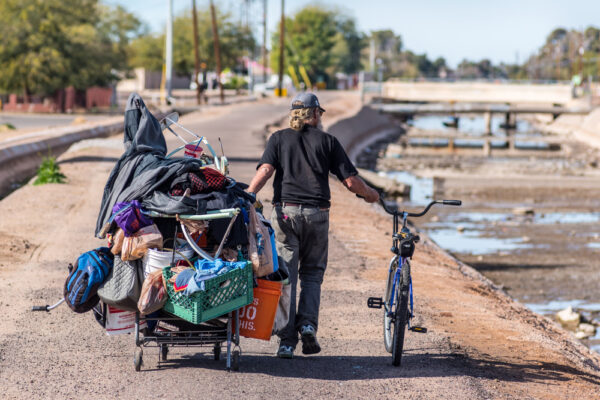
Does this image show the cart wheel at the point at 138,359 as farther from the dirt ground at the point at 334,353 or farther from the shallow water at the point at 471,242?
the shallow water at the point at 471,242

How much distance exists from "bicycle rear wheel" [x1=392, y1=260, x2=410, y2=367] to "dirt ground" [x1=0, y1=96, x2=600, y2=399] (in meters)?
0.18

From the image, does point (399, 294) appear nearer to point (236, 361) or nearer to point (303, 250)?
point (303, 250)

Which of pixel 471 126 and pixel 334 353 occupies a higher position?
pixel 334 353

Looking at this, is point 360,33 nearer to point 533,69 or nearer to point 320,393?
point 533,69

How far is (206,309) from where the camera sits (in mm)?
6152

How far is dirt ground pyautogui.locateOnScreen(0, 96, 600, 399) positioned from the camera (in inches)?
253

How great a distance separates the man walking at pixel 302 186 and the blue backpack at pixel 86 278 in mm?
1336

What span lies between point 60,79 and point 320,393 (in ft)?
172

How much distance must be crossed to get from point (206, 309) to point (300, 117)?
1765mm

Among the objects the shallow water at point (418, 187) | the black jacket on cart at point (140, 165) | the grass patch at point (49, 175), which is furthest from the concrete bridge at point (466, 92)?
the black jacket on cart at point (140, 165)

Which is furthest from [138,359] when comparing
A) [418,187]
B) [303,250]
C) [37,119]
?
[37,119]

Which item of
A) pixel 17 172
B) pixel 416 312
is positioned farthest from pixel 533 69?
pixel 416 312

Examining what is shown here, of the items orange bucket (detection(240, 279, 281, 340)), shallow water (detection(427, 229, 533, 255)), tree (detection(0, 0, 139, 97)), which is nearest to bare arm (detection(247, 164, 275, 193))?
orange bucket (detection(240, 279, 281, 340))

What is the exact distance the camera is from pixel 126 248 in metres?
6.16
